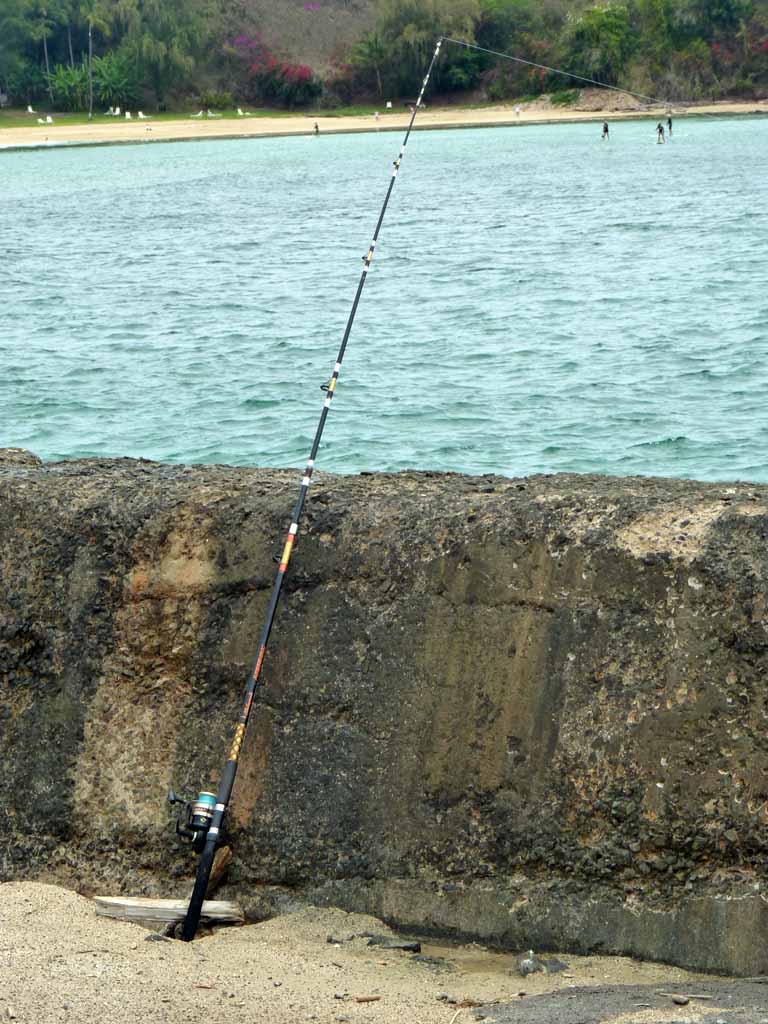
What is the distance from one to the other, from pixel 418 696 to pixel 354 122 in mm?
71006

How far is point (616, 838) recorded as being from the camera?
4242mm

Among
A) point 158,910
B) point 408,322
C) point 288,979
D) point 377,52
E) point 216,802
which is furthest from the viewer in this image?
point 377,52

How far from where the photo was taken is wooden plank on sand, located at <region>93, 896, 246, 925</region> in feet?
14.6

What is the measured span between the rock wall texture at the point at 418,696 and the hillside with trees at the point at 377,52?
2830 inches

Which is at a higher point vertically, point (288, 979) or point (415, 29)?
point (415, 29)

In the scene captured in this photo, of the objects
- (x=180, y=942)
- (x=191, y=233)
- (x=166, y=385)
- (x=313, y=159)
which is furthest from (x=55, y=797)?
(x=313, y=159)

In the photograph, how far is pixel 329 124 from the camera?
7181 centimetres

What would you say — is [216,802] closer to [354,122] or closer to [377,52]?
[354,122]

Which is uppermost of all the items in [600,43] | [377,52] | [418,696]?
[377,52]

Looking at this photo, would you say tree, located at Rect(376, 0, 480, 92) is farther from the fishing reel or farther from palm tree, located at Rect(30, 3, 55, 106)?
the fishing reel

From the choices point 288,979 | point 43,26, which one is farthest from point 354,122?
point 288,979

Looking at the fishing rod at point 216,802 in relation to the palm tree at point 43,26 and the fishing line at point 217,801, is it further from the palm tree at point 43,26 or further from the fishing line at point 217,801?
the palm tree at point 43,26

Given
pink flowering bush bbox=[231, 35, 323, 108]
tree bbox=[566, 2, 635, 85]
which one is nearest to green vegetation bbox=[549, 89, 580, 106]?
tree bbox=[566, 2, 635, 85]

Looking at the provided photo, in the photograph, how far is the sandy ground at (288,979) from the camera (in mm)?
3693
